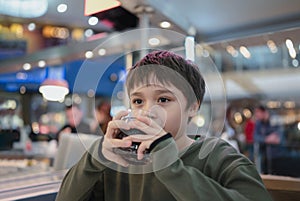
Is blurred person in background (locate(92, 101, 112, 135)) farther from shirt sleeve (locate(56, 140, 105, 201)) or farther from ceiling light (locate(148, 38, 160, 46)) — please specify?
ceiling light (locate(148, 38, 160, 46))

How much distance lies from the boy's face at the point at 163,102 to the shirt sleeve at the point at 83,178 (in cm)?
14

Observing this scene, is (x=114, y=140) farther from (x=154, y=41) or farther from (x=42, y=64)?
(x=42, y=64)

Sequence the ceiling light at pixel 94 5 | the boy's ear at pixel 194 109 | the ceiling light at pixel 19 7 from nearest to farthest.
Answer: the boy's ear at pixel 194 109 → the ceiling light at pixel 94 5 → the ceiling light at pixel 19 7

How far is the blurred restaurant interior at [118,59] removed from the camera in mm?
738

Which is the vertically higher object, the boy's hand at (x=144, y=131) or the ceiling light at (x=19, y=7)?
the ceiling light at (x=19, y=7)

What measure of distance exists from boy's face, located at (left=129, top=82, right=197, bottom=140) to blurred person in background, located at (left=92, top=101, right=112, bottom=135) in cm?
8

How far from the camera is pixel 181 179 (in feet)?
1.76

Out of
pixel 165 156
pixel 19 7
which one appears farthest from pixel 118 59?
pixel 19 7

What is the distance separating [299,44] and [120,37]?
1269 mm

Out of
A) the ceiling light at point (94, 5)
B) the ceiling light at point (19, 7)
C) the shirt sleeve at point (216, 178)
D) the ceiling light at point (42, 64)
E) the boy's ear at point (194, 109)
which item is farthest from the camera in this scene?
the ceiling light at point (42, 64)

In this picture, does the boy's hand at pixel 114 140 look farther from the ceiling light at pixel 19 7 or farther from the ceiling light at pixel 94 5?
the ceiling light at pixel 19 7

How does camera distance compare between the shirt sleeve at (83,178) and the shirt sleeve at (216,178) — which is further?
the shirt sleeve at (83,178)

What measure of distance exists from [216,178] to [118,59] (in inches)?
14.7

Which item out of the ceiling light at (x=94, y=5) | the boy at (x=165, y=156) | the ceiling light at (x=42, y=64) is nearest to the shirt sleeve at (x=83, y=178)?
the boy at (x=165, y=156)
